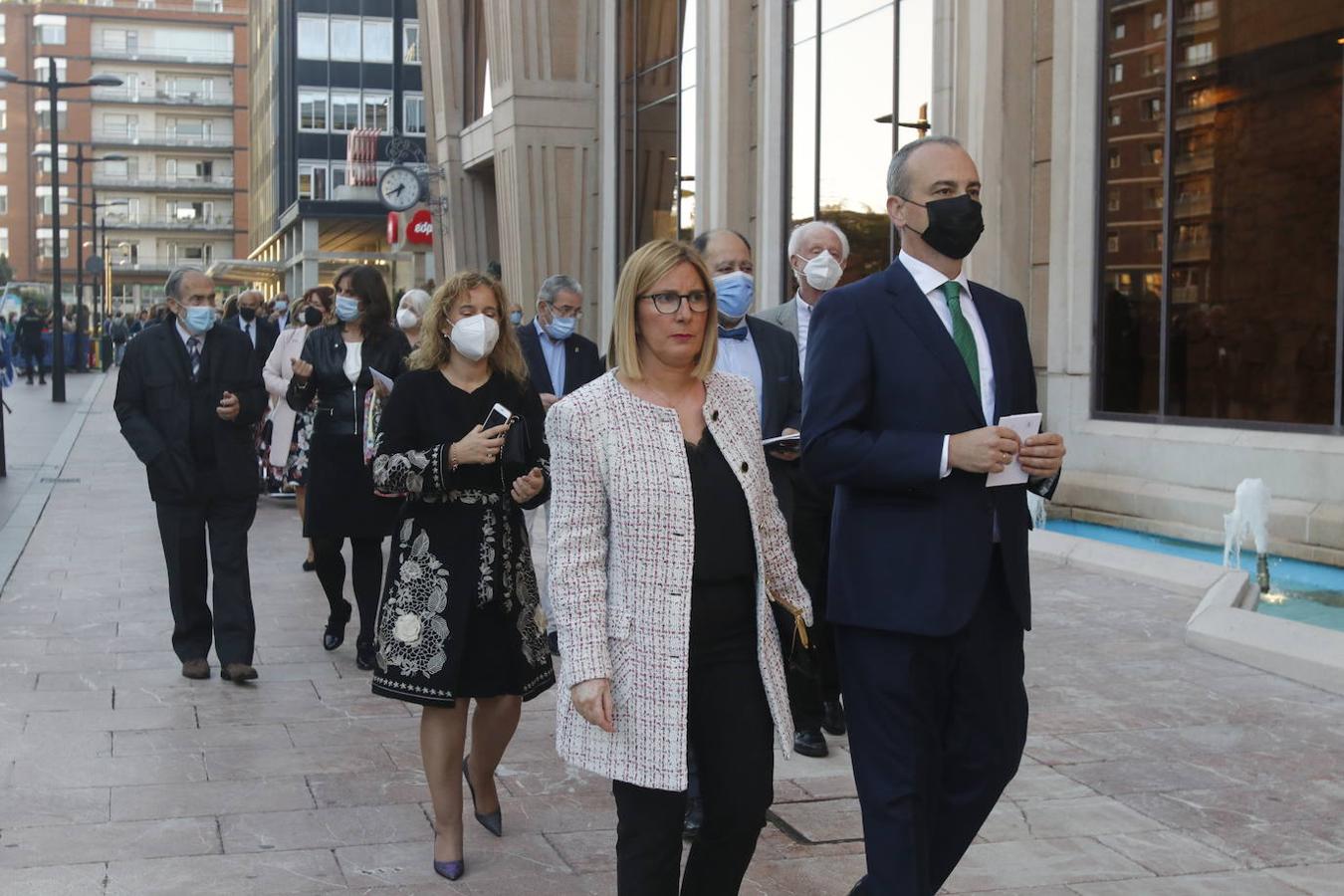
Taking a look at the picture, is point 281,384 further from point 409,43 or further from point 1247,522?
point 409,43

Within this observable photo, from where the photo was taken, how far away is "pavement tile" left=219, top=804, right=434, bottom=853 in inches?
209

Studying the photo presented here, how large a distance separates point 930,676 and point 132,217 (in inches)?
4780

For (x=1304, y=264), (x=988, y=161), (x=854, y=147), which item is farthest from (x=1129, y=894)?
(x=854, y=147)

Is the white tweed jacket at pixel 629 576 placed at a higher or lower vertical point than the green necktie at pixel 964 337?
lower

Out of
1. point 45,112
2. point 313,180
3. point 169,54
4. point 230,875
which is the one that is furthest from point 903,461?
point 45,112

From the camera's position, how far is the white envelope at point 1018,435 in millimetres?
3730

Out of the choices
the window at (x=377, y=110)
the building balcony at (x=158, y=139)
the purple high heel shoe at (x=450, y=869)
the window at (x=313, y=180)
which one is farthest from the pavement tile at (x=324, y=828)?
the building balcony at (x=158, y=139)

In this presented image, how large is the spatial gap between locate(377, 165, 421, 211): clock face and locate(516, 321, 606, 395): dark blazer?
78.8ft

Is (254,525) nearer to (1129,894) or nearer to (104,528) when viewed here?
(104,528)

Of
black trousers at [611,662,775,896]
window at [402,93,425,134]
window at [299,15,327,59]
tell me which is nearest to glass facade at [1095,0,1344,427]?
black trousers at [611,662,775,896]

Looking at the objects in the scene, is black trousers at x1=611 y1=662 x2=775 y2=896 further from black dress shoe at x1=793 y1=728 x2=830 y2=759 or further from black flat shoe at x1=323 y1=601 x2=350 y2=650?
black flat shoe at x1=323 y1=601 x2=350 y2=650

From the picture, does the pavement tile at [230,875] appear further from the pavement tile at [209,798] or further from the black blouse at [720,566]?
the black blouse at [720,566]

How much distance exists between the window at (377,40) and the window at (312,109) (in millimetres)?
2689

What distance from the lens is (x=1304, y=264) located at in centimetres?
1180
